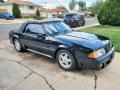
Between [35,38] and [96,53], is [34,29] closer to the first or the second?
[35,38]

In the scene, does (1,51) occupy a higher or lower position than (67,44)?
lower

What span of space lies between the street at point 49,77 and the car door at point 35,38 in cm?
50

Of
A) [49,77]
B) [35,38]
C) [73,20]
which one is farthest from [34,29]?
[73,20]

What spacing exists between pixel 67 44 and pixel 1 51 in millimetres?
3768

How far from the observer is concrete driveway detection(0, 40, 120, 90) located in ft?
14.8

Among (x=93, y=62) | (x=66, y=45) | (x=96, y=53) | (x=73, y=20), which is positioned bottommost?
(x=73, y=20)

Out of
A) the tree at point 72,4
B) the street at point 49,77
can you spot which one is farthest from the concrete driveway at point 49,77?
the tree at point 72,4

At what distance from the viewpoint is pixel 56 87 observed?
175 inches

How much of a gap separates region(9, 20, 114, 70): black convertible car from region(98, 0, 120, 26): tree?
465 inches

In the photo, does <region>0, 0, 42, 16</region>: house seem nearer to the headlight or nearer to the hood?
the hood

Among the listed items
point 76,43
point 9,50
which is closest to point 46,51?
point 76,43

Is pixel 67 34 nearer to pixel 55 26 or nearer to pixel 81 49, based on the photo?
pixel 55 26

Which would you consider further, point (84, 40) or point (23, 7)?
point (23, 7)

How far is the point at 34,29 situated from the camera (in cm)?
652
